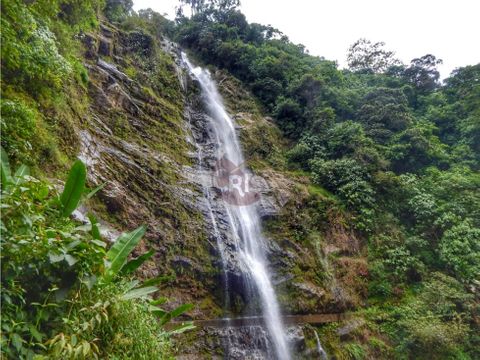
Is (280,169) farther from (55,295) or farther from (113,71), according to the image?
(55,295)

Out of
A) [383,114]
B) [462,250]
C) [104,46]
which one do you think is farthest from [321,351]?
[383,114]

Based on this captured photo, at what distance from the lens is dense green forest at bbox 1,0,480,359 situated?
254cm

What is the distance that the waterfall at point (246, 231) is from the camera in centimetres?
790

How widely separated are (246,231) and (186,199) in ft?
6.52

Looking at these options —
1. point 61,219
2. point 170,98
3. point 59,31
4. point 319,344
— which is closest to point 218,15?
point 170,98

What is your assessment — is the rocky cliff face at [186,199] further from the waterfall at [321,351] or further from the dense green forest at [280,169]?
the dense green forest at [280,169]

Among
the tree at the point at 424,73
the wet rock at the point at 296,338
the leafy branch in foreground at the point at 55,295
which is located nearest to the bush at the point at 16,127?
the leafy branch in foreground at the point at 55,295

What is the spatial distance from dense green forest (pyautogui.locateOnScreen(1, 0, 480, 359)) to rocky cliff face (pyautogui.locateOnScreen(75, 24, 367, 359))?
1.89 ft

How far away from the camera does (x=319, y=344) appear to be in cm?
812

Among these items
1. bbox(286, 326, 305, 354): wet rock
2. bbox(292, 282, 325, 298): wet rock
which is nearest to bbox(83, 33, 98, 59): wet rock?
bbox(292, 282, 325, 298): wet rock

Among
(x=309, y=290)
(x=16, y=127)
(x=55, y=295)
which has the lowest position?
(x=309, y=290)

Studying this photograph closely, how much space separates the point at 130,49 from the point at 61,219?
11338 millimetres

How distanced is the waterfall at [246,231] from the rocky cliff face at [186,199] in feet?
1.04

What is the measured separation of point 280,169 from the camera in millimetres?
13250
